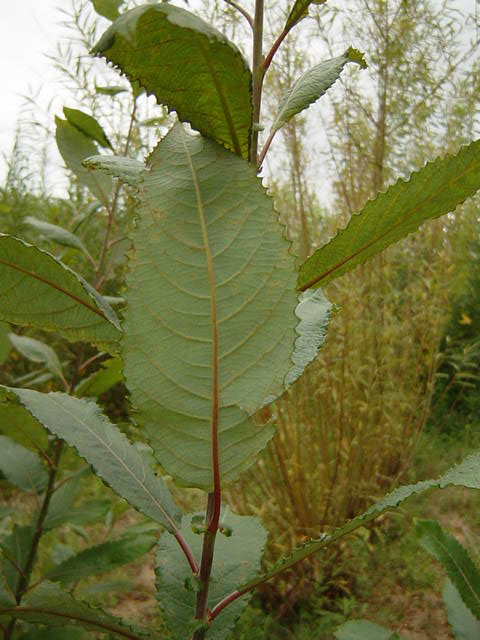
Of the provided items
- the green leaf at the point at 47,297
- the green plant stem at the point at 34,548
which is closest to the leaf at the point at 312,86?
the green leaf at the point at 47,297

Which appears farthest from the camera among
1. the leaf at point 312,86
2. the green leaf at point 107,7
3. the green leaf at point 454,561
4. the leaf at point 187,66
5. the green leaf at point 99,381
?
the green leaf at point 99,381

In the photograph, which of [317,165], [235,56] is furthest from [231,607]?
[317,165]

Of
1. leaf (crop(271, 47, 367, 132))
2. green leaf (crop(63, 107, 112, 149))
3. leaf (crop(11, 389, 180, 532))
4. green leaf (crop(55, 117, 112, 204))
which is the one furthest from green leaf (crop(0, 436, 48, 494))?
leaf (crop(271, 47, 367, 132))

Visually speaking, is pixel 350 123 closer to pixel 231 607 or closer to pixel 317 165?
pixel 317 165

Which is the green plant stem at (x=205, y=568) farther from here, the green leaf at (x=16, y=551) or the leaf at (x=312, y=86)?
the green leaf at (x=16, y=551)

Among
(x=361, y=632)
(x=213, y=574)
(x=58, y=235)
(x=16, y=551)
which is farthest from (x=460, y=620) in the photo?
(x=58, y=235)

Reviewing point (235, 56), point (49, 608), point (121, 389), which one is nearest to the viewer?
point (235, 56)
